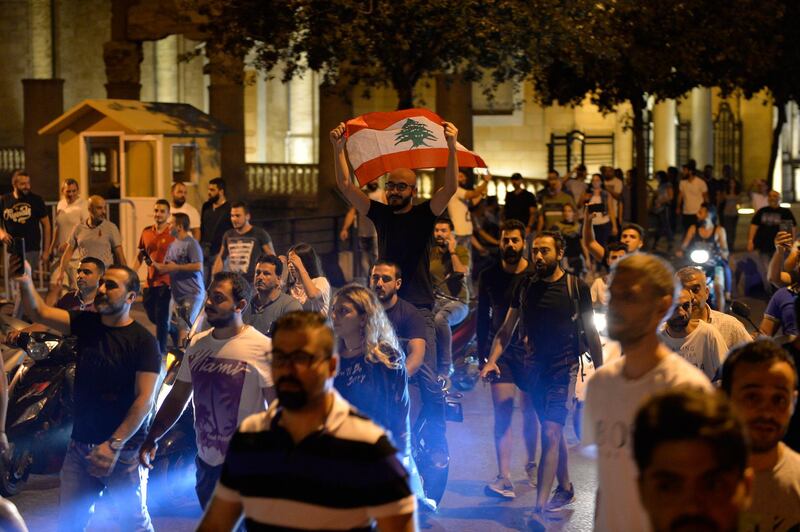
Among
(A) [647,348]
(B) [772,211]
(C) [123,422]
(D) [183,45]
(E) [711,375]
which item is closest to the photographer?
(A) [647,348]

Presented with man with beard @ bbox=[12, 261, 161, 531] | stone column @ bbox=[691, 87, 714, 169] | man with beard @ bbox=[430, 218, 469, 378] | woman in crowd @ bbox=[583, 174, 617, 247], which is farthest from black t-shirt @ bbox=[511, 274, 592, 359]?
stone column @ bbox=[691, 87, 714, 169]

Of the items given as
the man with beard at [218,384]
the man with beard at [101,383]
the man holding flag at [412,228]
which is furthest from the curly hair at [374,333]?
the man holding flag at [412,228]

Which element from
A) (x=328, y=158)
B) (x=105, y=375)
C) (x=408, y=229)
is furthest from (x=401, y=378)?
(x=328, y=158)

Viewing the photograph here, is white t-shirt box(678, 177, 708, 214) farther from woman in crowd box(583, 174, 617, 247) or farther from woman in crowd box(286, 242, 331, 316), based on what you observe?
woman in crowd box(286, 242, 331, 316)

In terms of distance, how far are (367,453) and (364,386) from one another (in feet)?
9.90

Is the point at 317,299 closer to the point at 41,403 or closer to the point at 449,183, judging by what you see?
the point at 449,183

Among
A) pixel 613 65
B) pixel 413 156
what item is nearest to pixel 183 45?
pixel 613 65

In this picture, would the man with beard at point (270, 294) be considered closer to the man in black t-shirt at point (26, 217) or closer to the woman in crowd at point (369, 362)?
the woman in crowd at point (369, 362)

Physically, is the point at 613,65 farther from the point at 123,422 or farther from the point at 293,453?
the point at 293,453

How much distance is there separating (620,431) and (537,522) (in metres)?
4.01

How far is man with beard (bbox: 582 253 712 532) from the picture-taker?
445 cm

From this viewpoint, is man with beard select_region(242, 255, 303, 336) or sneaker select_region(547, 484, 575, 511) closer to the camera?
sneaker select_region(547, 484, 575, 511)

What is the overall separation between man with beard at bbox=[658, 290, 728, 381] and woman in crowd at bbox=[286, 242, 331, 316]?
2846mm

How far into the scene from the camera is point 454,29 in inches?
768
